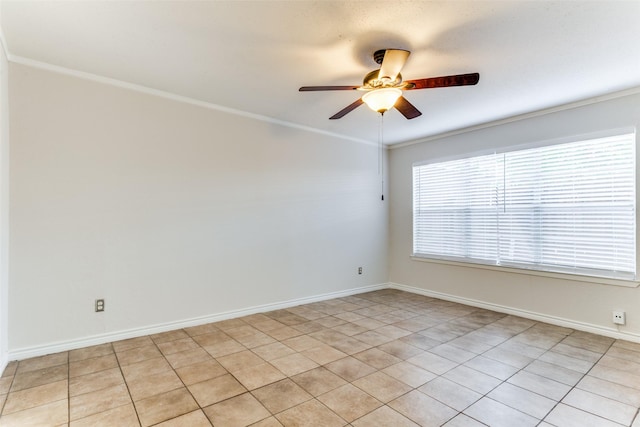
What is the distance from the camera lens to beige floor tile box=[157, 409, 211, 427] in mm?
1819

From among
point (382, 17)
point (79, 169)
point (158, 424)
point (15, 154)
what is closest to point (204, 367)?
point (158, 424)

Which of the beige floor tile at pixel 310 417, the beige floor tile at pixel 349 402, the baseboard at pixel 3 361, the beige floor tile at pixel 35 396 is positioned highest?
the baseboard at pixel 3 361

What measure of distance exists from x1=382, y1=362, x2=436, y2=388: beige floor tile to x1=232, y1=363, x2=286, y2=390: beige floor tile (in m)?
0.85

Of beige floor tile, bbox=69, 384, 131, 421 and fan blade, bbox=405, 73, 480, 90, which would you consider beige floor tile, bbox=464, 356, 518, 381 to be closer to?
fan blade, bbox=405, 73, 480, 90

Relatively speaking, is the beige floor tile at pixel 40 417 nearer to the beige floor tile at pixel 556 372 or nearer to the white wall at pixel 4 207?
the white wall at pixel 4 207

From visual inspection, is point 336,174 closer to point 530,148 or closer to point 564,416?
point 530,148

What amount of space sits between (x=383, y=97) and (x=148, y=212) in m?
2.50

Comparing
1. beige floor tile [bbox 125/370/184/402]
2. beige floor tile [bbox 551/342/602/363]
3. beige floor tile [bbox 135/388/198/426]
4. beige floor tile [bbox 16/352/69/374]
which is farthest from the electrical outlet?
beige floor tile [bbox 16/352/69/374]

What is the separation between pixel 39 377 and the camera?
2332mm

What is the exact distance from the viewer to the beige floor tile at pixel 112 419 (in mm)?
1823

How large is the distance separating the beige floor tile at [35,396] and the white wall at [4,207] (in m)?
0.48

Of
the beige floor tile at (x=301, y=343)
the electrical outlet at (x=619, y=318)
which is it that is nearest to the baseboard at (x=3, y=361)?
the beige floor tile at (x=301, y=343)

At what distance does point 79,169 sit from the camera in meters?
2.85

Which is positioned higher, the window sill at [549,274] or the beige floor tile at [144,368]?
the window sill at [549,274]
